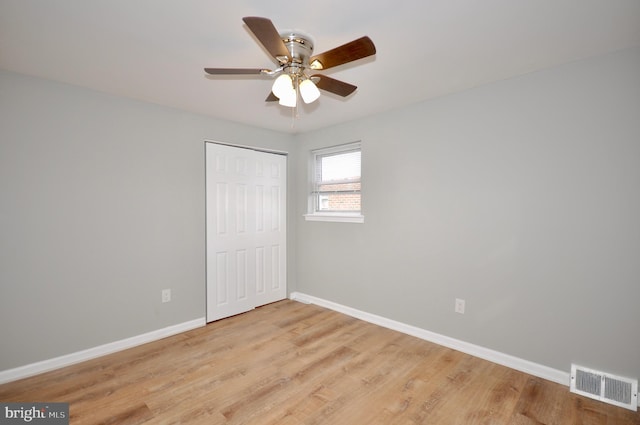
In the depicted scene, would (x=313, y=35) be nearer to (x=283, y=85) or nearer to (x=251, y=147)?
(x=283, y=85)

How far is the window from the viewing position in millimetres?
3697

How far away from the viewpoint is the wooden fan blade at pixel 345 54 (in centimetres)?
140

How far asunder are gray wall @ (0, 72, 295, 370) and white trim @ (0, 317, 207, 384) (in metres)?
0.05

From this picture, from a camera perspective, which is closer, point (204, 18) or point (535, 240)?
point (204, 18)

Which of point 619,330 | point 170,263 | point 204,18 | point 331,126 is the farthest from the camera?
point 331,126

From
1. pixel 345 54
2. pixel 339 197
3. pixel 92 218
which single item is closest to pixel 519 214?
pixel 345 54

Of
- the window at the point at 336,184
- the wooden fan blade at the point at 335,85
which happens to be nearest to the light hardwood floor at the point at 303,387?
the window at the point at 336,184

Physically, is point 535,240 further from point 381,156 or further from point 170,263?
point 170,263

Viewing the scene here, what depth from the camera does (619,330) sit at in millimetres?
2037

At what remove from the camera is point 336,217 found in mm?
3764

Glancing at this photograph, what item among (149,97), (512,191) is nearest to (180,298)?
(149,97)

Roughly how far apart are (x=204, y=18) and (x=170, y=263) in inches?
94.4

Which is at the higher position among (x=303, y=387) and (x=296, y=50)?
(x=296, y=50)

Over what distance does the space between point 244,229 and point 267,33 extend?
2703mm
